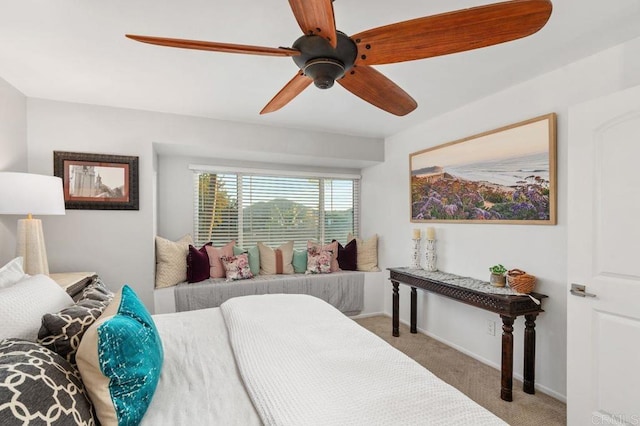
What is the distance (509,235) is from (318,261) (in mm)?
2294

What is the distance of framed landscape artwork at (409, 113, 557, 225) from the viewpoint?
239 centimetres

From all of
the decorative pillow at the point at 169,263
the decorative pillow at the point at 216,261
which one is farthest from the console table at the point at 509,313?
the decorative pillow at the point at 169,263

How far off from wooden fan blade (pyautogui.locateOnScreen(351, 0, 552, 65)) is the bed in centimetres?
136

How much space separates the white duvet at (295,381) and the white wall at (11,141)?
73.3 inches

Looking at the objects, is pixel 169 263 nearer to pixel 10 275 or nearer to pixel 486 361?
pixel 10 275

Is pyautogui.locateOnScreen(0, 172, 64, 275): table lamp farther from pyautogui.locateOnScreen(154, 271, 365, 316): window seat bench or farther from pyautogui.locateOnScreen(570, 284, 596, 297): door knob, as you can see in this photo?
pyautogui.locateOnScreen(570, 284, 596, 297): door knob

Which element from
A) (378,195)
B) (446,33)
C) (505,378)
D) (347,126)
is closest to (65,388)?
(446,33)

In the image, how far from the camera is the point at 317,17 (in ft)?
3.64

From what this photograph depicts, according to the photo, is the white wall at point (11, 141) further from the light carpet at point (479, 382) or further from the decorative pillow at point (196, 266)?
the light carpet at point (479, 382)

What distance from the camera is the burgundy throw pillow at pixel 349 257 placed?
4371 millimetres

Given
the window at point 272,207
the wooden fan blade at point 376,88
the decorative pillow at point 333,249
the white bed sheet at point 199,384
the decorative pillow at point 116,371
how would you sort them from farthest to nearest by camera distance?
the decorative pillow at point 333,249 → the window at point 272,207 → the wooden fan blade at point 376,88 → the white bed sheet at point 199,384 → the decorative pillow at point 116,371

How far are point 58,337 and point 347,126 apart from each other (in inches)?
131

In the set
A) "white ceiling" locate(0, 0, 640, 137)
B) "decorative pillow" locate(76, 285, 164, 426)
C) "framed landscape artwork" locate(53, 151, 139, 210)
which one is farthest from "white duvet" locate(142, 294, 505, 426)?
"framed landscape artwork" locate(53, 151, 139, 210)

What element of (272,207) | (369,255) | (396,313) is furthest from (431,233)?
(272,207)
